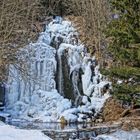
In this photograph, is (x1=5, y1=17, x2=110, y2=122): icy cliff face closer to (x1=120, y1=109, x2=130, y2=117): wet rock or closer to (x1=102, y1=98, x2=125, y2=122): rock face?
(x1=102, y1=98, x2=125, y2=122): rock face

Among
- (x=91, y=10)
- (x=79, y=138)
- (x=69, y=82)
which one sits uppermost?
(x=91, y=10)

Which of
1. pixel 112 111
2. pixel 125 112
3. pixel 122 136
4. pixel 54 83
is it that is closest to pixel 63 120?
pixel 112 111

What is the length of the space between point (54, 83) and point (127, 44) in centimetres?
674

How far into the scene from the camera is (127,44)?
13703 mm

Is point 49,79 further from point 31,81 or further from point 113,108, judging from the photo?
point 113,108

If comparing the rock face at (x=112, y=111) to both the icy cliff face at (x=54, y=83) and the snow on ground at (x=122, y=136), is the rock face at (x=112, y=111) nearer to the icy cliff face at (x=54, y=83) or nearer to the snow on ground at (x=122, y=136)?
the icy cliff face at (x=54, y=83)

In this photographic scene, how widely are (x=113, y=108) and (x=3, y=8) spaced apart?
223 inches

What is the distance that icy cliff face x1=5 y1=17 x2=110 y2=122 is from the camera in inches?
712

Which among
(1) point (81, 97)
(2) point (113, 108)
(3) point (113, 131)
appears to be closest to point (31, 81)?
(1) point (81, 97)

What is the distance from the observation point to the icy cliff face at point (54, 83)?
→ 18.1 metres

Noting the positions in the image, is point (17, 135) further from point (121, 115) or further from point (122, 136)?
point (121, 115)

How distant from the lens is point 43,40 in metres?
22.1

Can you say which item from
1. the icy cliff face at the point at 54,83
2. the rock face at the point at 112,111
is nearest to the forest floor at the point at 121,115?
the rock face at the point at 112,111

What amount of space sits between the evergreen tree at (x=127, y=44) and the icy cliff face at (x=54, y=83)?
154 inches
